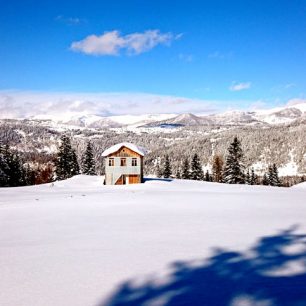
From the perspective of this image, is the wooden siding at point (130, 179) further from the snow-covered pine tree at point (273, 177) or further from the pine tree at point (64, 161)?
the snow-covered pine tree at point (273, 177)

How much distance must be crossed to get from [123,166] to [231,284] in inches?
1520

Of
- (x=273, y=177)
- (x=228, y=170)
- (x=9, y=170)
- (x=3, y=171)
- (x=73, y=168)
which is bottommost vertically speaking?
(x=273, y=177)

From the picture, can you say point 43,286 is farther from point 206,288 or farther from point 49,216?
point 49,216

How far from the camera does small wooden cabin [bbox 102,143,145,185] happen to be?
4435 cm

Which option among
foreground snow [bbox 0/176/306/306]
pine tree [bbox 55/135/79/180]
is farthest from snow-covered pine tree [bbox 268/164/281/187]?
foreground snow [bbox 0/176/306/306]

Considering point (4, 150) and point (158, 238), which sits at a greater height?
point (4, 150)

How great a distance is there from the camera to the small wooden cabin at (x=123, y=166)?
4435 cm

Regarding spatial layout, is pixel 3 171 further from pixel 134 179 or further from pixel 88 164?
pixel 134 179

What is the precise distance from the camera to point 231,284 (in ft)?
20.4

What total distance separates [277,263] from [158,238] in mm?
3791

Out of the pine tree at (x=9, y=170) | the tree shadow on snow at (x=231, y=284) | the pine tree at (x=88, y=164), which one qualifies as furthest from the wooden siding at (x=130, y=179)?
the tree shadow on snow at (x=231, y=284)

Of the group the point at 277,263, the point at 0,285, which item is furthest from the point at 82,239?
the point at 277,263

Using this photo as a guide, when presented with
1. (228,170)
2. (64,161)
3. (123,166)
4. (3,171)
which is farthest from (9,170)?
(228,170)

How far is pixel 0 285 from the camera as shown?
6.52 metres
